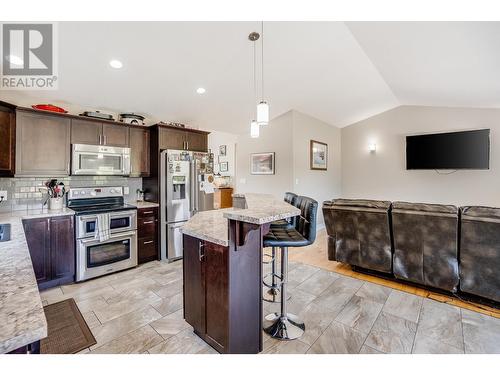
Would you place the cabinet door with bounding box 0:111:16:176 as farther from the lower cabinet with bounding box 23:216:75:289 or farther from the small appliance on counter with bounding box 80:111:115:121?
the small appliance on counter with bounding box 80:111:115:121

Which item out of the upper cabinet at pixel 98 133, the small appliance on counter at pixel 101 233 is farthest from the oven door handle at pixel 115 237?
the upper cabinet at pixel 98 133

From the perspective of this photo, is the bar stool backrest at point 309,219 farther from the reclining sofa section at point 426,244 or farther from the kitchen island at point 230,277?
the reclining sofa section at point 426,244

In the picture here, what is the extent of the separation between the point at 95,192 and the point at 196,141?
1698 millimetres

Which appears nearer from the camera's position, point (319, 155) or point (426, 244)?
point (426, 244)

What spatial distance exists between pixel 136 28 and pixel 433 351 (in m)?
3.64

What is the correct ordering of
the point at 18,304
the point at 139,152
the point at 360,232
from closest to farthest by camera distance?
the point at 18,304
the point at 360,232
the point at 139,152

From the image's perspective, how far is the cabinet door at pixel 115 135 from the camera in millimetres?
3377

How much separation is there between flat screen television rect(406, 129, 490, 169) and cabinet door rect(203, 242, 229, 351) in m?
5.21

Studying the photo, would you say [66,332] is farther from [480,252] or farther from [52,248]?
[480,252]

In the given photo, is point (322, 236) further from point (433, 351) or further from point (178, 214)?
point (433, 351)

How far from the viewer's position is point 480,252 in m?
2.31

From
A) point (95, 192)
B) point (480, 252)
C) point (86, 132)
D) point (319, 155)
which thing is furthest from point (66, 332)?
point (319, 155)

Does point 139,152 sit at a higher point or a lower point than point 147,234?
higher

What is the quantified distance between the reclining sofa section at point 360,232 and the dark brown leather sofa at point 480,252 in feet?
2.16
